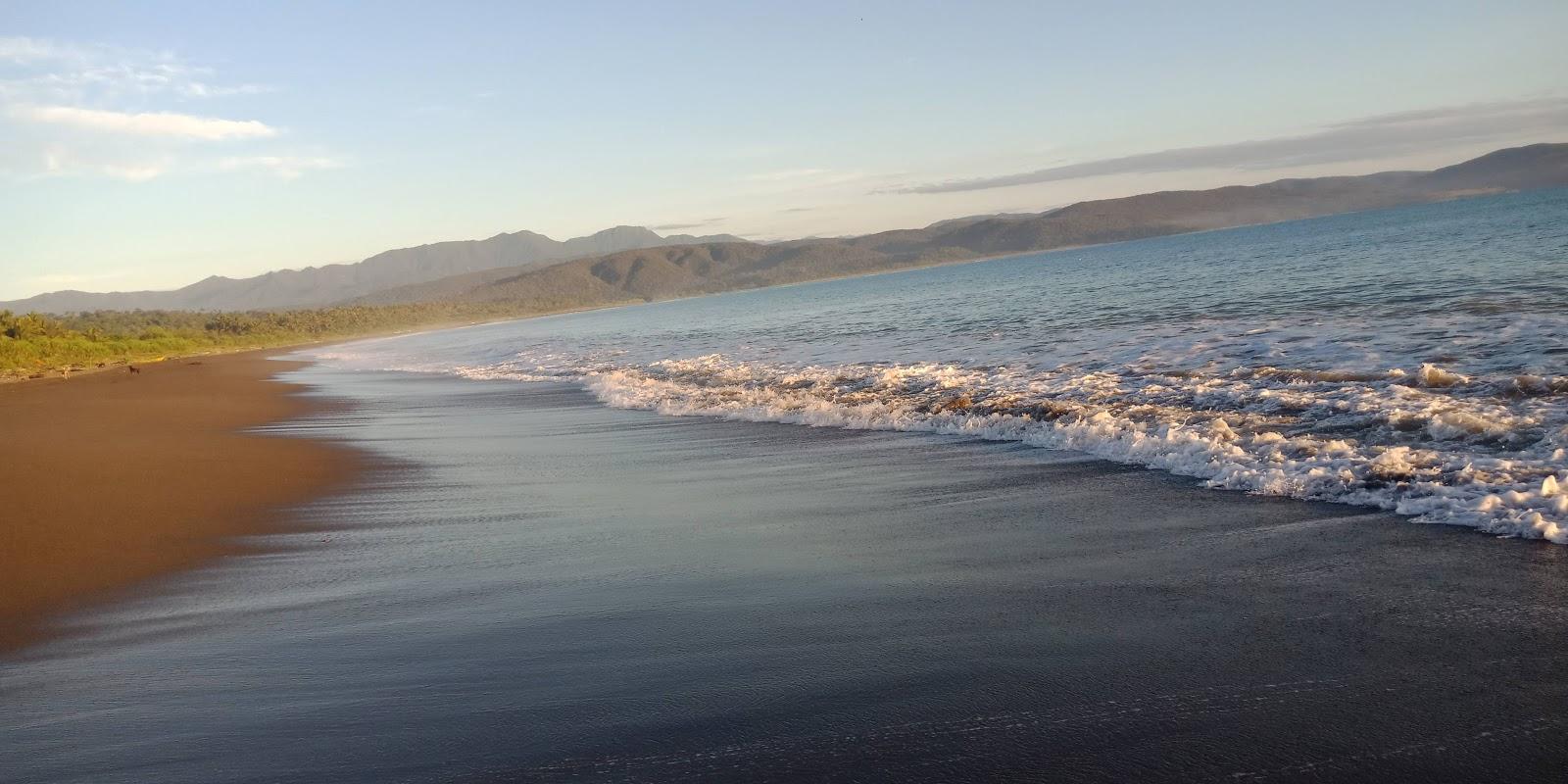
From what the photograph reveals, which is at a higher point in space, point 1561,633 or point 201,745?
point 201,745

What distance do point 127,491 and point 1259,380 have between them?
12872mm

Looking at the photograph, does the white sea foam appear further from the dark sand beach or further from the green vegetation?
the green vegetation

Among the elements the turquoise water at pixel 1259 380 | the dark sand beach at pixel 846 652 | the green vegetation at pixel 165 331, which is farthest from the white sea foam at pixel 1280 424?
the green vegetation at pixel 165 331

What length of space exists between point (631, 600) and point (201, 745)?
2.32m

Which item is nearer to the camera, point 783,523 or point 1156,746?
point 1156,746

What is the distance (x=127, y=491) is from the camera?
34.6ft

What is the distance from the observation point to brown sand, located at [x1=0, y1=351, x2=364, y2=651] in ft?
24.1

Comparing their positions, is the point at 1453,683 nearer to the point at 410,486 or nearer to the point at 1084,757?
the point at 1084,757

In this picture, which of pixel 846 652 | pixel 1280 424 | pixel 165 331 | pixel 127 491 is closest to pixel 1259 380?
pixel 1280 424

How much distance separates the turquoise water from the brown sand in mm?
6160

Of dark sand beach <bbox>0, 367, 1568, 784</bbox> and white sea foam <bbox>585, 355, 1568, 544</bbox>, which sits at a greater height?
dark sand beach <bbox>0, 367, 1568, 784</bbox>

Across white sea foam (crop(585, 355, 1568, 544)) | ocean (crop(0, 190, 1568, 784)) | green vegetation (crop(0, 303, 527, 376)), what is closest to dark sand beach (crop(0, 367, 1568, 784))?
ocean (crop(0, 190, 1568, 784))

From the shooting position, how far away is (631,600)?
19.6ft

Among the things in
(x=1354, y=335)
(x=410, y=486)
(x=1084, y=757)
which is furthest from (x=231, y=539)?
(x=1354, y=335)
